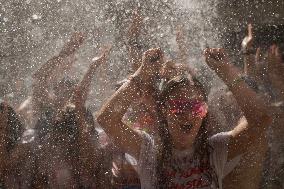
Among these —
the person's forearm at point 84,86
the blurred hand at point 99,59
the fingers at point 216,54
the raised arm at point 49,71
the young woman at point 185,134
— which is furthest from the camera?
the raised arm at point 49,71

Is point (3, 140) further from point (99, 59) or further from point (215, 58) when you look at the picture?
point (215, 58)

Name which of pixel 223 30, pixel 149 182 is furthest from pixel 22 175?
pixel 223 30

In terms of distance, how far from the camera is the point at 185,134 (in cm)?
250

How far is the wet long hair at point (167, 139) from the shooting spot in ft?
8.09

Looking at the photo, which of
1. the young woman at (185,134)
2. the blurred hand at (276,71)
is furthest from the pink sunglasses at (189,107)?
the blurred hand at (276,71)

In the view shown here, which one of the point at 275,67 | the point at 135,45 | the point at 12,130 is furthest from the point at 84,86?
the point at 275,67

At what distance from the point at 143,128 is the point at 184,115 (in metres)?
0.46

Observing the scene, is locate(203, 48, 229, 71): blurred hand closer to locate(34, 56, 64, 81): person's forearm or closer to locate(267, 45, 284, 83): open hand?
locate(267, 45, 284, 83): open hand

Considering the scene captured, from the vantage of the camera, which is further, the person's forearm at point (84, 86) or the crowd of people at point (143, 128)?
the person's forearm at point (84, 86)

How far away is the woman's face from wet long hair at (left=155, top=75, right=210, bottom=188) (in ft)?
0.11

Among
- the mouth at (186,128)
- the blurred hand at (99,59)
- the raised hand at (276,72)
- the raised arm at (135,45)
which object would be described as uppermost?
the raised arm at (135,45)

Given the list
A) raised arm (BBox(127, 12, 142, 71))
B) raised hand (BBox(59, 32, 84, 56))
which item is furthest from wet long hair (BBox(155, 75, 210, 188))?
raised hand (BBox(59, 32, 84, 56))

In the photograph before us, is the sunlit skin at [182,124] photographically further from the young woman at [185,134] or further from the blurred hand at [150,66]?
the blurred hand at [150,66]

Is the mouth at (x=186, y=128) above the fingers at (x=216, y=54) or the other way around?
the other way around
